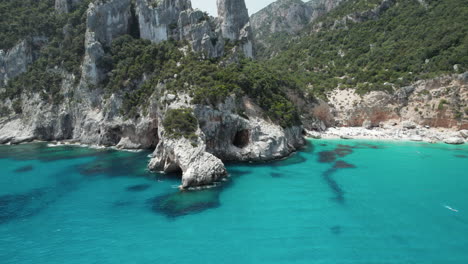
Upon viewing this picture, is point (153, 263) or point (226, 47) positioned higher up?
point (226, 47)

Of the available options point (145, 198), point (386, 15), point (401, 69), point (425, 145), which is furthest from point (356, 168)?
point (386, 15)

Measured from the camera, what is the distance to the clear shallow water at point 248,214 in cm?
1253

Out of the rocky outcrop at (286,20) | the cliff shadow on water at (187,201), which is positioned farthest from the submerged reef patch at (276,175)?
the rocky outcrop at (286,20)

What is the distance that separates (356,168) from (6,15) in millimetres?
62612

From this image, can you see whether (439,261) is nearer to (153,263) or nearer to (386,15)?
(153,263)

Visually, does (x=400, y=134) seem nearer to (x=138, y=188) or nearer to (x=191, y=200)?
(x=191, y=200)

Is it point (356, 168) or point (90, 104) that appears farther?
→ point (90, 104)

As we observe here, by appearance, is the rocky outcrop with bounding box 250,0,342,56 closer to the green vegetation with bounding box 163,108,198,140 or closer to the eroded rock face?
the eroded rock face

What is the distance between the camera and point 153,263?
11820 millimetres

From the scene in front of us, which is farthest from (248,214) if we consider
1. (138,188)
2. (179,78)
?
(179,78)

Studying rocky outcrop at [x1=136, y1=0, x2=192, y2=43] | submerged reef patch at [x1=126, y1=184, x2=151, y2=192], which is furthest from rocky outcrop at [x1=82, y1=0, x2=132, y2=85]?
submerged reef patch at [x1=126, y1=184, x2=151, y2=192]

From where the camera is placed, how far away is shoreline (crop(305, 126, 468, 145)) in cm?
3492

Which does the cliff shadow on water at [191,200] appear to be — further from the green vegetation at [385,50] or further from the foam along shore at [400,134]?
the green vegetation at [385,50]

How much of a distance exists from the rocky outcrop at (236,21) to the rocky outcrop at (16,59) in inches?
1357
